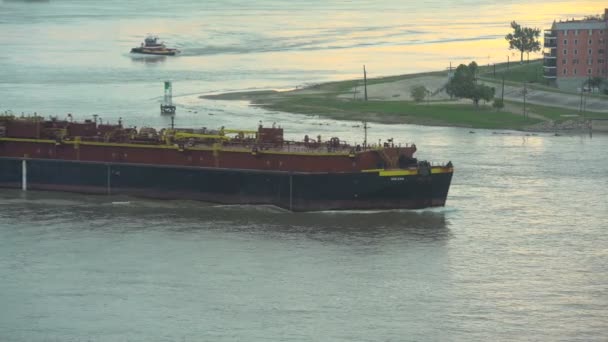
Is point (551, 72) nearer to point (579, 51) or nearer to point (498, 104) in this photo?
point (579, 51)

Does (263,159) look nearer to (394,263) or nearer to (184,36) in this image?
(394,263)

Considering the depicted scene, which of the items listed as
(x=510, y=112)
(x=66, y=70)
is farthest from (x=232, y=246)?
(x=66, y=70)

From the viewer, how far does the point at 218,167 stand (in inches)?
2175

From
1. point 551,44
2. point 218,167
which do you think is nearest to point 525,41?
point 551,44

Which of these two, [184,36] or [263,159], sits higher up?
[184,36]

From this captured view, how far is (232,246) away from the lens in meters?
47.3

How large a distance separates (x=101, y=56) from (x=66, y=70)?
18549mm

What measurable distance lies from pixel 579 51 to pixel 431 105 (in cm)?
1749

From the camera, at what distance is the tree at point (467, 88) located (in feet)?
319

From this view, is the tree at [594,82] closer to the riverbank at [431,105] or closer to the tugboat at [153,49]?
the riverbank at [431,105]

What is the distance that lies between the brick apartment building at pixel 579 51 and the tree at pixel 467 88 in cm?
1114

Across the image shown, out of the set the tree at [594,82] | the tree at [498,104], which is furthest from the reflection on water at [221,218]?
the tree at [594,82]

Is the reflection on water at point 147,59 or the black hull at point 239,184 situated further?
the reflection on water at point 147,59

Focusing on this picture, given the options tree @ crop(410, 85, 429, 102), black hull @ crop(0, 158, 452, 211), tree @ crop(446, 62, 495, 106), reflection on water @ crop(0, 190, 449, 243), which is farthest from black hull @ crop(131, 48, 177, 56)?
reflection on water @ crop(0, 190, 449, 243)
